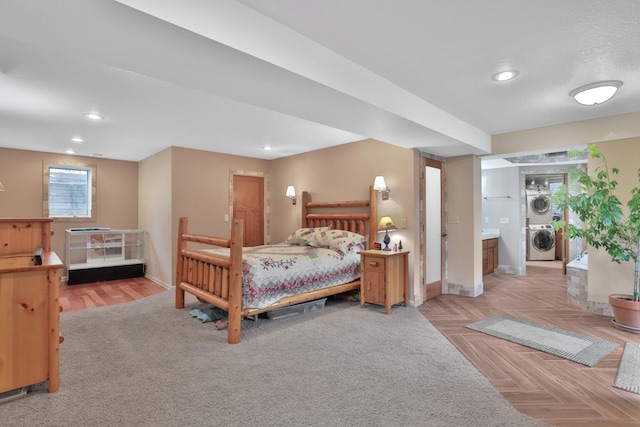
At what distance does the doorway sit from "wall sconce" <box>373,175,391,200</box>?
523 mm

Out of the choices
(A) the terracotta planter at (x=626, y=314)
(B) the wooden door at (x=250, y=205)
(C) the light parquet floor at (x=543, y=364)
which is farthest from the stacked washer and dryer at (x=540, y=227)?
(B) the wooden door at (x=250, y=205)

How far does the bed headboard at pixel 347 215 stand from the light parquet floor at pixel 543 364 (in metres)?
1.36

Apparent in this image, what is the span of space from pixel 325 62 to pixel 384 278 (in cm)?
266

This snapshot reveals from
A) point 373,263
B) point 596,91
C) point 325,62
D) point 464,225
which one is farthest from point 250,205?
point 596,91

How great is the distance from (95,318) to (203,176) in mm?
2815

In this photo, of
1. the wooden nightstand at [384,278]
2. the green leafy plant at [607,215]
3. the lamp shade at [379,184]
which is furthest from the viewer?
the lamp shade at [379,184]

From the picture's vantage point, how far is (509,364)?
2629 millimetres

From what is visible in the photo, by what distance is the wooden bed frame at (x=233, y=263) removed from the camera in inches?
122

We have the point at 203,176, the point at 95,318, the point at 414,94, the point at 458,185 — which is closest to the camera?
the point at 414,94

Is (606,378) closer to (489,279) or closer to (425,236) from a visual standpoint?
(425,236)

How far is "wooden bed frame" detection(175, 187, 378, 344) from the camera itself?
10.1 feet

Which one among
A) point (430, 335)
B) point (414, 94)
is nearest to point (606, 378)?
point (430, 335)

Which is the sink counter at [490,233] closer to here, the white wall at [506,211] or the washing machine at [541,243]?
the white wall at [506,211]

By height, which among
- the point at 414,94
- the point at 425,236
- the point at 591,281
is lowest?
the point at 591,281
